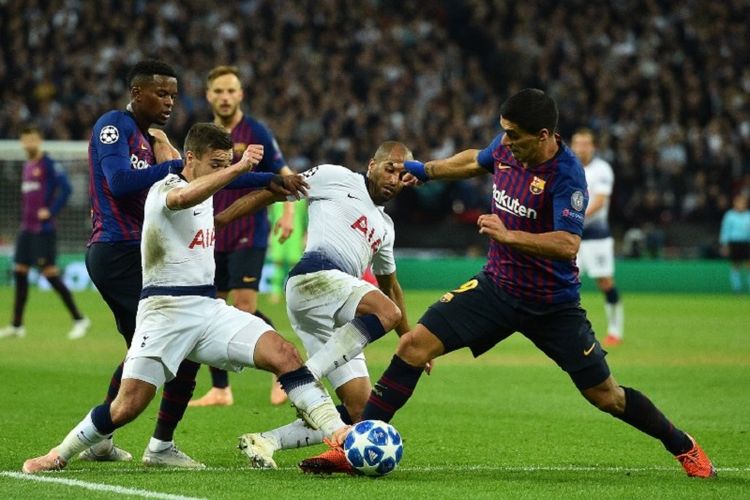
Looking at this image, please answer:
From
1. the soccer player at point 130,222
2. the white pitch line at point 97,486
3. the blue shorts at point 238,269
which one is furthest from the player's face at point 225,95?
the white pitch line at point 97,486

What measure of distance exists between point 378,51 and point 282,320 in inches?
552

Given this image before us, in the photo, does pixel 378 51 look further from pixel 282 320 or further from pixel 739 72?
pixel 282 320

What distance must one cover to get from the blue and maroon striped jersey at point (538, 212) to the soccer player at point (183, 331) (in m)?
1.33

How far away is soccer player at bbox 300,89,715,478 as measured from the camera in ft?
24.5

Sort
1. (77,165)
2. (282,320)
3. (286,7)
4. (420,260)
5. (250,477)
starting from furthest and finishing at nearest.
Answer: (286,7), (420,260), (77,165), (282,320), (250,477)

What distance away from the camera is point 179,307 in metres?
7.44

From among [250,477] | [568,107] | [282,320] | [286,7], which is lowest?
[282,320]

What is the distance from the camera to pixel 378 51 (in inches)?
1286

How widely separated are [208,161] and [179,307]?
0.85m

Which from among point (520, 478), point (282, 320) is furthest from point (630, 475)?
point (282, 320)

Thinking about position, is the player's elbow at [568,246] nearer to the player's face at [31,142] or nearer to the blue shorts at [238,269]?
the blue shorts at [238,269]

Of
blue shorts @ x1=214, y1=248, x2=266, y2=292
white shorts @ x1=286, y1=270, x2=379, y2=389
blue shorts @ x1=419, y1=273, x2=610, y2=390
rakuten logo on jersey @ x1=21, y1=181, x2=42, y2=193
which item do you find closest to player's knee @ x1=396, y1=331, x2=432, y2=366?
blue shorts @ x1=419, y1=273, x2=610, y2=390

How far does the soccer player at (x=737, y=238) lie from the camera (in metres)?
27.1

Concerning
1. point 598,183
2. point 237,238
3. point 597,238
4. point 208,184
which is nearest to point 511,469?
point 208,184
